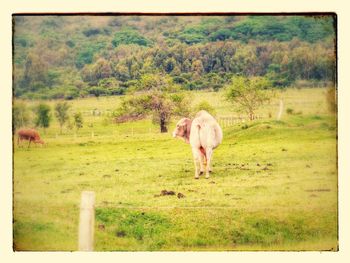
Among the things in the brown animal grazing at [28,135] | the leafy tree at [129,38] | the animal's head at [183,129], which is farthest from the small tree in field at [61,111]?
the animal's head at [183,129]

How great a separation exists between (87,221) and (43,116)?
1.43 m

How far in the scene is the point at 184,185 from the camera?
8.62 metres

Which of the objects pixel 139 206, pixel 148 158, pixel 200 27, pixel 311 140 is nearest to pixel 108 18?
pixel 200 27

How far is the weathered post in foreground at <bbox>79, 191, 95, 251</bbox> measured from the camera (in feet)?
26.9

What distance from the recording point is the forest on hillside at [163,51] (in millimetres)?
8648

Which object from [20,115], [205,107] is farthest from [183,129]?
[20,115]

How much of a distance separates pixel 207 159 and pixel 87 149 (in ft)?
4.81

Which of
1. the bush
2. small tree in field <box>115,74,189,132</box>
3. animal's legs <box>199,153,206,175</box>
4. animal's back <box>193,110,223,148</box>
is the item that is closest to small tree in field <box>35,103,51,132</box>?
small tree in field <box>115,74,189,132</box>

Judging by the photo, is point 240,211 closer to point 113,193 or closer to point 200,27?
point 113,193

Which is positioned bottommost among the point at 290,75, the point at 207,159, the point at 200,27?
the point at 207,159

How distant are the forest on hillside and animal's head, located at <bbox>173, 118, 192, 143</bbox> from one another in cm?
43

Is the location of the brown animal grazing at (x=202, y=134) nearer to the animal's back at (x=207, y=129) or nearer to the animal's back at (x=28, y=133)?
the animal's back at (x=207, y=129)

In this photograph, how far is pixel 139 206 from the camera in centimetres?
852

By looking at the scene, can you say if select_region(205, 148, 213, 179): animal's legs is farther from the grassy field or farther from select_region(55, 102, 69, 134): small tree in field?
select_region(55, 102, 69, 134): small tree in field
